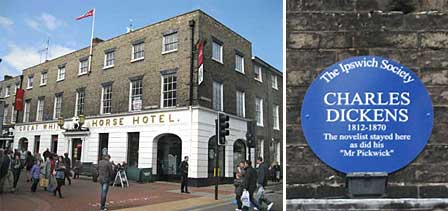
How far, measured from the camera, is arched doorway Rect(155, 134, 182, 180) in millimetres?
17891

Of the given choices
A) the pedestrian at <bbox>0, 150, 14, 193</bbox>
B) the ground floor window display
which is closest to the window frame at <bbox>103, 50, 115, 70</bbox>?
the ground floor window display

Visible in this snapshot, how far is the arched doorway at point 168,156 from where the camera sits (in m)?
17.9

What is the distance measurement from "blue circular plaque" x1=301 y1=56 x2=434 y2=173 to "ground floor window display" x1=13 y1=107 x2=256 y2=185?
46.0ft

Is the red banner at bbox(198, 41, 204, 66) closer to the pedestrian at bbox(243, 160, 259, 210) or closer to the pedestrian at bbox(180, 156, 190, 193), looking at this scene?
the pedestrian at bbox(180, 156, 190, 193)

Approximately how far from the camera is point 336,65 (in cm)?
256

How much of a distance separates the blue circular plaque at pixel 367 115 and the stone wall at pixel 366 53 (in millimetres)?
52

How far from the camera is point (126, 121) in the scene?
18562 millimetres

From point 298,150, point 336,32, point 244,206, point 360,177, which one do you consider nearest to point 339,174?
point 360,177

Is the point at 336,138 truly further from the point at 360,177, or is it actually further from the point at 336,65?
the point at 336,65

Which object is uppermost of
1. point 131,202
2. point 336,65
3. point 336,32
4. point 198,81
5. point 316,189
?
point 198,81

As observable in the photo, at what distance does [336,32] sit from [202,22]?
1535 centimetres

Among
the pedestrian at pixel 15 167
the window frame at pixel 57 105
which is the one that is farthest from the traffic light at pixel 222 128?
the window frame at pixel 57 105

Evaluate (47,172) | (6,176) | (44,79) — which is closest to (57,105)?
(44,79)

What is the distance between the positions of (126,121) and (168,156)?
276 centimetres
